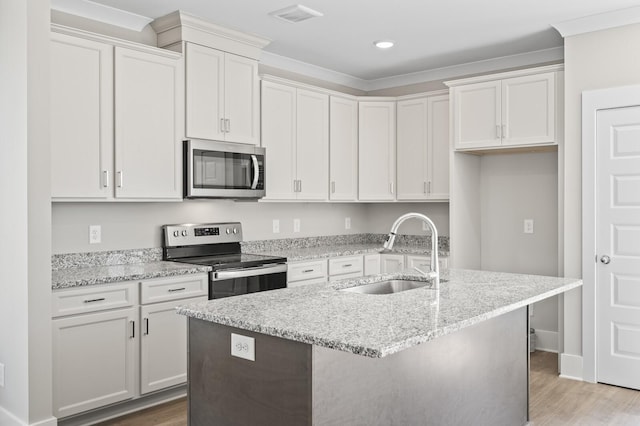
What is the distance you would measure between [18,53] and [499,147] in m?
3.44

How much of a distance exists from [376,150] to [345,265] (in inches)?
48.1

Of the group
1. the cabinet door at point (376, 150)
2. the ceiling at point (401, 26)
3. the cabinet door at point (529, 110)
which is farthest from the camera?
the cabinet door at point (376, 150)

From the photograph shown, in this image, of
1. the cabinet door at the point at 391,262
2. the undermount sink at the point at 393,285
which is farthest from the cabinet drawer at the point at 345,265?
the undermount sink at the point at 393,285

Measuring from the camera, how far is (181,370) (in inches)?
138

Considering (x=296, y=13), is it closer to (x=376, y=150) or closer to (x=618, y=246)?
(x=376, y=150)

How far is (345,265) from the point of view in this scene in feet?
15.7

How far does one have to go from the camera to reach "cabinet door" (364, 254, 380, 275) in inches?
198

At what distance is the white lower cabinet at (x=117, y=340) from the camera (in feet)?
9.68

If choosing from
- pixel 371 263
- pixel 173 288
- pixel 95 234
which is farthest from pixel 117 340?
pixel 371 263

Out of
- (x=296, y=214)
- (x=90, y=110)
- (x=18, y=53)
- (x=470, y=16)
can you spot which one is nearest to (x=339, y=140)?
(x=296, y=214)

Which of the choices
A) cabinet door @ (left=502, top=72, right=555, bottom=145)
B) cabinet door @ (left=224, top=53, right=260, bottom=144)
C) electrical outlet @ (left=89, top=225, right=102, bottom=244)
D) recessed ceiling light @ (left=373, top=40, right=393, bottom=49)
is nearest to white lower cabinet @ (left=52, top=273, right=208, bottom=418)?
electrical outlet @ (left=89, top=225, right=102, bottom=244)

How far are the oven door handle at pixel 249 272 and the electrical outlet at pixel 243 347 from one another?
5.41 feet

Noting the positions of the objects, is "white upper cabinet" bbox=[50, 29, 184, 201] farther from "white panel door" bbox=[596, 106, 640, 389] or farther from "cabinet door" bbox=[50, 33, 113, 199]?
"white panel door" bbox=[596, 106, 640, 389]

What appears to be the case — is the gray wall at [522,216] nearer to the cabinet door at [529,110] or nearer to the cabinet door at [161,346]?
the cabinet door at [529,110]
